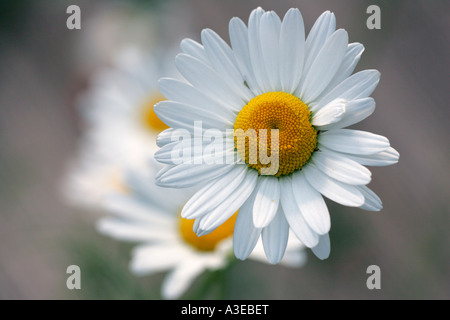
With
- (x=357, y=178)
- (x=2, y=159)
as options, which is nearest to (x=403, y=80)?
(x=357, y=178)

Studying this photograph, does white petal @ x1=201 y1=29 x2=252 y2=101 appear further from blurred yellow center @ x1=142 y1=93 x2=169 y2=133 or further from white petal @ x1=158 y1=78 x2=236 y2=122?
blurred yellow center @ x1=142 y1=93 x2=169 y2=133

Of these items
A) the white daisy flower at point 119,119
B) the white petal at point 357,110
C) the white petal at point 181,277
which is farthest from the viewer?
the white daisy flower at point 119,119

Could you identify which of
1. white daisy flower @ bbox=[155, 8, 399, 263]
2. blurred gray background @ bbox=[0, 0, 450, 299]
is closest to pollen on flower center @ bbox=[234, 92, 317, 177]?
white daisy flower @ bbox=[155, 8, 399, 263]

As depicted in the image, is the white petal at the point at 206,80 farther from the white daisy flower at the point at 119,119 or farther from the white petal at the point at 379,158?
the white daisy flower at the point at 119,119

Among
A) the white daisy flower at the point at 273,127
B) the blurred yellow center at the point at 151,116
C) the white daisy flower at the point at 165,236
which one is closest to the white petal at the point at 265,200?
the white daisy flower at the point at 273,127

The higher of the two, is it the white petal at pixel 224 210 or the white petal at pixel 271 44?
the white petal at pixel 271 44

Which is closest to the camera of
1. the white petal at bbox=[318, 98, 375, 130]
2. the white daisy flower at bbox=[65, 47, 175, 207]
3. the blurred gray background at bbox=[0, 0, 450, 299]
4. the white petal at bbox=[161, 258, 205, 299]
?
the white petal at bbox=[318, 98, 375, 130]
